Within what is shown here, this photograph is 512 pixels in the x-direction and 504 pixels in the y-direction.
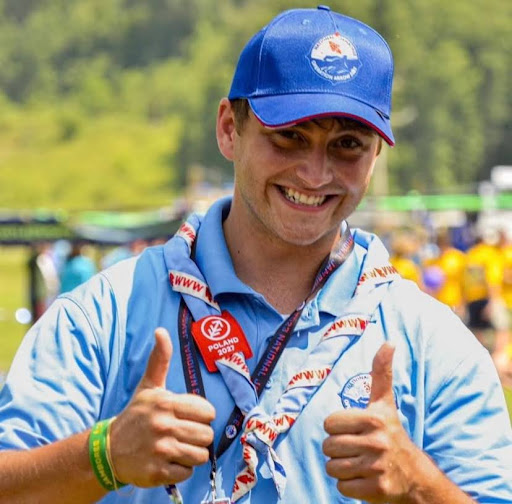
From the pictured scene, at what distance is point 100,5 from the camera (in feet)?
586

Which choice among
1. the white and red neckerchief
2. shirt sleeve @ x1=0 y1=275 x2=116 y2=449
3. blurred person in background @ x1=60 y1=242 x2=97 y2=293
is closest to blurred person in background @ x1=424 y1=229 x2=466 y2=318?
blurred person in background @ x1=60 y1=242 x2=97 y2=293

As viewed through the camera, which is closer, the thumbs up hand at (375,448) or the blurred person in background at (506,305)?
the thumbs up hand at (375,448)

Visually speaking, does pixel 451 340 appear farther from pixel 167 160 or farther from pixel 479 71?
pixel 167 160

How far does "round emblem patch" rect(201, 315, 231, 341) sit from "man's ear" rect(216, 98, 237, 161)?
0.44 meters

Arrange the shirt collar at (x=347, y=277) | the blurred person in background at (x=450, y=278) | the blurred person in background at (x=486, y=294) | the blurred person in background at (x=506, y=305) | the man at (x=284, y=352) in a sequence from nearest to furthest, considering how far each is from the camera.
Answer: the man at (x=284, y=352) → the shirt collar at (x=347, y=277) → the blurred person in background at (x=506, y=305) → the blurred person in background at (x=486, y=294) → the blurred person in background at (x=450, y=278)

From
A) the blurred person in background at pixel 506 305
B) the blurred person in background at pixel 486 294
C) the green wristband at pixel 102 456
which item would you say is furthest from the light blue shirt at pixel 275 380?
the blurred person in background at pixel 486 294

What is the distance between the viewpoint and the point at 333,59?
106 inches

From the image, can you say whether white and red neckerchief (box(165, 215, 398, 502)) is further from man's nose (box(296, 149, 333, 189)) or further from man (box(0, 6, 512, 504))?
man's nose (box(296, 149, 333, 189))

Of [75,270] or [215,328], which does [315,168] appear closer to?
[215,328]

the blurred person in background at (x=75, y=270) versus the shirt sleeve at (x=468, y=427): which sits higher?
the blurred person in background at (x=75, y=270)

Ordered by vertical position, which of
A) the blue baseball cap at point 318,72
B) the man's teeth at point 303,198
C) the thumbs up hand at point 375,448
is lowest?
the thumbs up hand at point 375,448

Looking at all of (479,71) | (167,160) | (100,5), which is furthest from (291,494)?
(100,5)

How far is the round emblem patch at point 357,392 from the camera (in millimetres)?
2607

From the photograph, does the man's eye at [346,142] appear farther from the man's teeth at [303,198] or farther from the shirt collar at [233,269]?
the shirt collar at [233,269]
